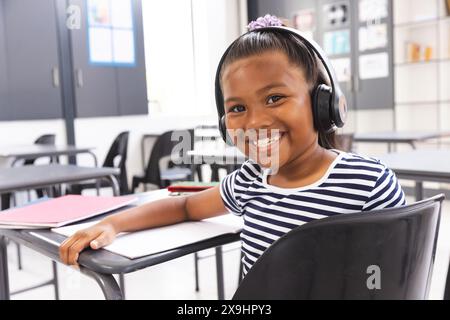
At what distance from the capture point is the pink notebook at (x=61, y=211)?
3.39 ft

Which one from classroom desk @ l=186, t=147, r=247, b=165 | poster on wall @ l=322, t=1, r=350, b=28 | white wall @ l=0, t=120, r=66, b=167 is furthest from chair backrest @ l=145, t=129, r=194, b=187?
poster on wall @ l=322, t=1, r=350, b=28

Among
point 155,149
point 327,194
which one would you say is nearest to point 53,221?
point 327,194

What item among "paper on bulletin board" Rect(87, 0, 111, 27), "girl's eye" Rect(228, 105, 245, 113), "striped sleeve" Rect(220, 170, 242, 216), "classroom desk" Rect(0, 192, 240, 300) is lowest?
"classroom desk" Rect(0, 192, 240, 300)

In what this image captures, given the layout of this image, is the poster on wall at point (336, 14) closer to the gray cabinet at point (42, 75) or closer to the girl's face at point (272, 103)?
the gray cabinet at point (42, 75)

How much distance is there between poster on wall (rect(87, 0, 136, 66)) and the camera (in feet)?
5.98

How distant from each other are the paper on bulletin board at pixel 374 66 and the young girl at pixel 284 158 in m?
4.52

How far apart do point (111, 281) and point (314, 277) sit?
1.19 feet

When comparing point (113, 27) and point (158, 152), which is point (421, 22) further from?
point (113, 27)

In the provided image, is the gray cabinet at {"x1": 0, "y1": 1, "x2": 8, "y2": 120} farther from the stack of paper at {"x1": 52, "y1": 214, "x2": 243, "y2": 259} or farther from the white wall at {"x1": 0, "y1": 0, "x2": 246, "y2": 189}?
the stack of paper at {"x1": 52, "y1": 214, "x2": 243, "y2": 259}

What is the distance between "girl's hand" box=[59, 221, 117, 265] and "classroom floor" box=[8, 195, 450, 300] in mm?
1419

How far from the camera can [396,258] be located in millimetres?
569

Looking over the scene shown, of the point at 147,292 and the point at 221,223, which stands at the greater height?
the point at 221,223

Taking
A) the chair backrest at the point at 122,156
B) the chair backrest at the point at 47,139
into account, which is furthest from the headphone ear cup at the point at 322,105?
the chair backrest at the point at 47,139
